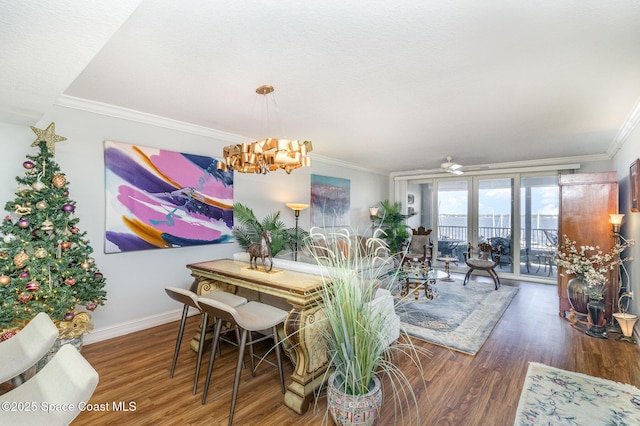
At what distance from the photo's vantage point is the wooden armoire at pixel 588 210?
12.5 ft

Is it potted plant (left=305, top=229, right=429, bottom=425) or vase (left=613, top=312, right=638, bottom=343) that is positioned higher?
potted plant (left=305, top=229, right=429, bottom=425)

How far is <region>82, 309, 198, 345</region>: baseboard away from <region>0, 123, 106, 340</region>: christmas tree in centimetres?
47

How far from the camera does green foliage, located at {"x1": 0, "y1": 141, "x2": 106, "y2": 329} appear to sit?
7.86 feet

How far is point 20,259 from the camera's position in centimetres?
239

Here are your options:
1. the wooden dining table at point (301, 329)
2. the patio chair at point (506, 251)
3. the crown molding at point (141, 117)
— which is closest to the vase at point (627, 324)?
the patio chair at point (506, 251)

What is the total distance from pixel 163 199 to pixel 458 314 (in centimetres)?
412

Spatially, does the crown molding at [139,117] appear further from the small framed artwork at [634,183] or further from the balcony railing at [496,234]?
the balcony railing at [496,234]

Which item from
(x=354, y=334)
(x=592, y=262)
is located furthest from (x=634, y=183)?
(x=354, y=334)

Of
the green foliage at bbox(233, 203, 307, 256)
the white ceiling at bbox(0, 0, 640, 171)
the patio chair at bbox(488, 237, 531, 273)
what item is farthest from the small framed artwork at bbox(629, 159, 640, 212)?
the green foliage at bbox(233, 203, 307, 256)

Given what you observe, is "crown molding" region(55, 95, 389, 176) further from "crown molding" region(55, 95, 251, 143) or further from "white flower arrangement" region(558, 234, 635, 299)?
"white flower arrangement" region(558, 234, 635, 299)

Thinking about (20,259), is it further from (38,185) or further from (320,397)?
(320,397)

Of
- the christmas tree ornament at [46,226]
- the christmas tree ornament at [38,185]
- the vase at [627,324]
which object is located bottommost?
the vase at [627,324]

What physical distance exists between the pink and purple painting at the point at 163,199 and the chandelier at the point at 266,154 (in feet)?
4.12

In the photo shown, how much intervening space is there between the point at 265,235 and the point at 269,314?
669mm
